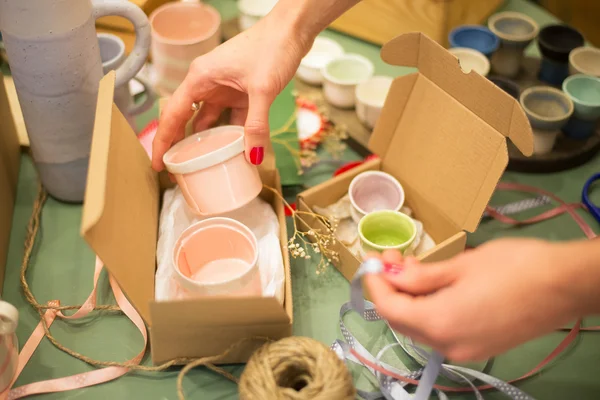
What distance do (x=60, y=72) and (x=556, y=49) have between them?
0.80 meters

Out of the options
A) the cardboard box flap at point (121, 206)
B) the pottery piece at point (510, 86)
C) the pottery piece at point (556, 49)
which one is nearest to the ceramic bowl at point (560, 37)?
the pottery piece at point (556, 49)

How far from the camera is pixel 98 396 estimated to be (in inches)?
30.5

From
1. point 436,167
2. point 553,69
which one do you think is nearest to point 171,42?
point 436,167

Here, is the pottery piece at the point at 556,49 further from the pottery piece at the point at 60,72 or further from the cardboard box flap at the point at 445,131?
the pottery piece at the point at 60,72

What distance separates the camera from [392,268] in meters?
0.65

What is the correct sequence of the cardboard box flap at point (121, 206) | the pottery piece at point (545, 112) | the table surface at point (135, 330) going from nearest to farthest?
the cardboard box flap at point (121, 206)
the table surface at point (135, 330)
the pottery piece at point (545, 112)

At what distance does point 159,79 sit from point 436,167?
528mm

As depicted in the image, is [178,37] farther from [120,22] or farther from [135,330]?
[135,330]

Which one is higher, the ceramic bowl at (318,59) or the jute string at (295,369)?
the jute string at (295,369)

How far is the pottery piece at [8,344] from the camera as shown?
2.23ft

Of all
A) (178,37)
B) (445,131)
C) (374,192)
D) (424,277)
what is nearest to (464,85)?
(445,131)

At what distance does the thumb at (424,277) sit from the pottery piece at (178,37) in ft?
2.05

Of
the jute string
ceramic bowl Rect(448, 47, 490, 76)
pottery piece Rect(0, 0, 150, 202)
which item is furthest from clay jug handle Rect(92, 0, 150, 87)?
ceramic bowl Rect(448, 47, 490, 76)

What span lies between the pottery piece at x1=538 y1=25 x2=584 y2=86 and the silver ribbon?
0.60m
